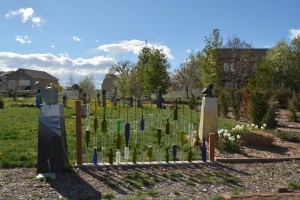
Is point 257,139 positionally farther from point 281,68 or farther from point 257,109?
point 281,68

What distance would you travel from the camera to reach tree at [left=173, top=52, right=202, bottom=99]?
5016cm

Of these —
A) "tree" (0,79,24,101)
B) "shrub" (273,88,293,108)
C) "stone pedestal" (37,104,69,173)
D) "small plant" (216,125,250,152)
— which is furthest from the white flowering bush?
"tree" (0,79,24,101)

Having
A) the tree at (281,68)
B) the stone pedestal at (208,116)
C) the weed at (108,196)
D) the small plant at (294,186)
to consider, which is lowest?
the weed at (108,196)

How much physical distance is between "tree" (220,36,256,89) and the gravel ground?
3137 cm

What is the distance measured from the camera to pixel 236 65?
3850 centimetres

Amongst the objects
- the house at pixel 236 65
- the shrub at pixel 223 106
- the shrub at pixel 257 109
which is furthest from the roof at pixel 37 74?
the shrub at pixel 257 109

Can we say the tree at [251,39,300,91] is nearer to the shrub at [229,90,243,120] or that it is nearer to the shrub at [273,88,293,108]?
the shrub at [273,88,293,108]

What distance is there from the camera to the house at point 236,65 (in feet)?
123

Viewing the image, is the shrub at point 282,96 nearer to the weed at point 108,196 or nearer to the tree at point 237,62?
the tree at point 237,62

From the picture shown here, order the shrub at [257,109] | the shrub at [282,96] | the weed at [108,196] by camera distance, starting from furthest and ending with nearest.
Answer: the shrub at [282,96] < the shrub at [257,109] < the weed at [108,196]

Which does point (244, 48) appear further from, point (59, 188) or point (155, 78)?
point (59, 188)

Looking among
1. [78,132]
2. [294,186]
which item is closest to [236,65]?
[78,132]

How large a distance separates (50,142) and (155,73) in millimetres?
34464

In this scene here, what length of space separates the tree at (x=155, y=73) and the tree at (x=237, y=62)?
7004 millimetres
